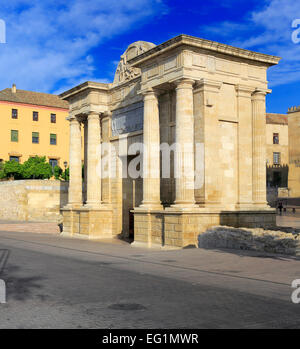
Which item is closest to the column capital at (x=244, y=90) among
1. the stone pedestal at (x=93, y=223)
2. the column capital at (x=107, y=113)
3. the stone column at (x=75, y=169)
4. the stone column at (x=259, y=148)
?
the stone column at (x=259, y=148)

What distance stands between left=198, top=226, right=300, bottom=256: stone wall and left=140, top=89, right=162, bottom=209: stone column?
10.7 ft

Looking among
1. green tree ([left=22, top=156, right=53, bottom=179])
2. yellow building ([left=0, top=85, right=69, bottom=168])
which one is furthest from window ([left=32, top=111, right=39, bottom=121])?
green tree ([left=22, top=156, right=53, bottom=179])

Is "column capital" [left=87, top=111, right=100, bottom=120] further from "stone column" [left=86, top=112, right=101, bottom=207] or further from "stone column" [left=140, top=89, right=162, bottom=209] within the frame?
"stone column" [left=140, top=89, right=162, bottom=209]

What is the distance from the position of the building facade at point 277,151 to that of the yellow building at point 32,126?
31.5 metres

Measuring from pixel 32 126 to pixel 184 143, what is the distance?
50.8 metres

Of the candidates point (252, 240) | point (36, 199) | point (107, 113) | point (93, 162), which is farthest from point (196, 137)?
point (36, 199)

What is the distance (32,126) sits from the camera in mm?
65562

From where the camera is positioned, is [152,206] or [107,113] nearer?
[152,206]

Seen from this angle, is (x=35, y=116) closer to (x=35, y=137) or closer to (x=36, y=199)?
(x=35, y=137)

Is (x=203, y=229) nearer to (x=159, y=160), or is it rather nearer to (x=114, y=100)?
(x=159, y=160)

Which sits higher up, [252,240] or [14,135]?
[14,135]

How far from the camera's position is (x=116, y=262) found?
14.6 m
